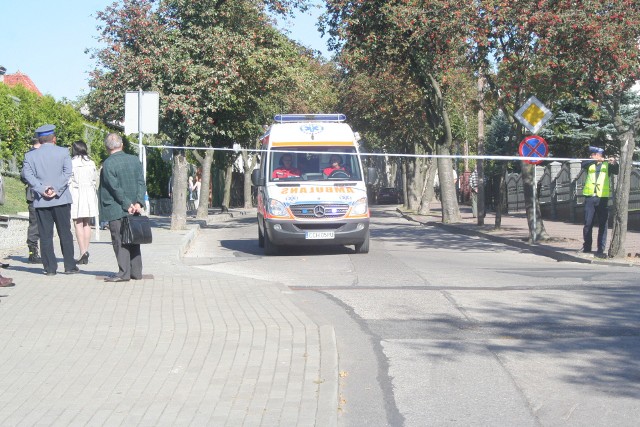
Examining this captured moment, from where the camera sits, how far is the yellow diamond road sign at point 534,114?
61.6 feet

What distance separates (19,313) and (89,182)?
6103 mm

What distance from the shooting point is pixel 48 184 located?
→ 1156 cm

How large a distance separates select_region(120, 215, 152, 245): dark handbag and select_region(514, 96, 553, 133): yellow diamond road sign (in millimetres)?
10566

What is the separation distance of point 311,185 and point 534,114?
534 cm

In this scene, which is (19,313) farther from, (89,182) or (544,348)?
(89,182)

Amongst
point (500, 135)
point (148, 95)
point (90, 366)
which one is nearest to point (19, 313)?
point (90, 366)

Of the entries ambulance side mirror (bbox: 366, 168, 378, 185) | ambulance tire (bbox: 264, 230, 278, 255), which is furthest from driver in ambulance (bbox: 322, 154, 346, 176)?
ambulance tire (bbox: 264, 230, 278, 255)

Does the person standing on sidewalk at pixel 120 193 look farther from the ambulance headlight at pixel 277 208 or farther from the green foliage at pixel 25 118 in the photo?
the green foliage at pixel 25 118

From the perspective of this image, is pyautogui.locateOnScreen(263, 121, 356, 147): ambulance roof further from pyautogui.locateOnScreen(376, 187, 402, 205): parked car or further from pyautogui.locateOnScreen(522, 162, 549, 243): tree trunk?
pyautogui.locateOnScreen(376, 187, 402, 205): parked car

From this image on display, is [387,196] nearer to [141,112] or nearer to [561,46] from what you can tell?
[561,46]

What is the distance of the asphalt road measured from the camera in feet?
20.2

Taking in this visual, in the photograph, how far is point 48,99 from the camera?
918 inches

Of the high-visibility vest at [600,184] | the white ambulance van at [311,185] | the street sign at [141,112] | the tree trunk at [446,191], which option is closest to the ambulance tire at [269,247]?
the white ambulance van at [311,185]

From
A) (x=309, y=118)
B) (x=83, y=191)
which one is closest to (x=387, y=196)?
(x=309, y=118)
